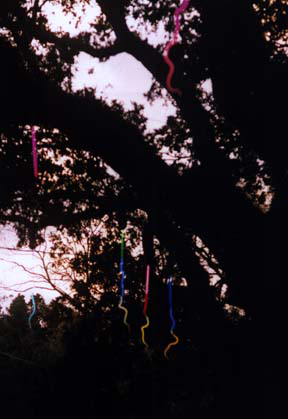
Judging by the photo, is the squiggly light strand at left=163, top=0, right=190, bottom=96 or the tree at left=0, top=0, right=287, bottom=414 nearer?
the tree at left=0, top=0, right=287, bottom=414

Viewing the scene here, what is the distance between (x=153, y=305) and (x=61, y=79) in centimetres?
735

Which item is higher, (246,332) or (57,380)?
(246,332)

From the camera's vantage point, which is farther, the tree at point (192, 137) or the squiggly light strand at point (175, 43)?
the squiggly light strand at point (175, 43)

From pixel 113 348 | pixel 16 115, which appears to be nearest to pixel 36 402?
pixel 113 348

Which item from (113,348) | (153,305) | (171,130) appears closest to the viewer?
(171,130)

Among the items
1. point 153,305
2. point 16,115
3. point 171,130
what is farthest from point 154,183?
point 153,305

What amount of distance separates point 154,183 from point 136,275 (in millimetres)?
7500

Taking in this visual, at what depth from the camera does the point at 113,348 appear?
43.3ft

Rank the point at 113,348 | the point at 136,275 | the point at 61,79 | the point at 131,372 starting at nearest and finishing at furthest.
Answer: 1. the point at 61,79
2. the point at 136,275
3. the point at 113,348
4. the point at 131,372

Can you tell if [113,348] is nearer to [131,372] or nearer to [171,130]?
[131,372]

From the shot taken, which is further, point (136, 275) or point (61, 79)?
point (136, 275)

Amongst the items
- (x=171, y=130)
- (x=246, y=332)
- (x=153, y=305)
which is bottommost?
(x=246, y=332)

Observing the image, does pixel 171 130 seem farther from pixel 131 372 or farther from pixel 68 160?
pixel 131 372

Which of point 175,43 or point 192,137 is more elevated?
point 175,43
